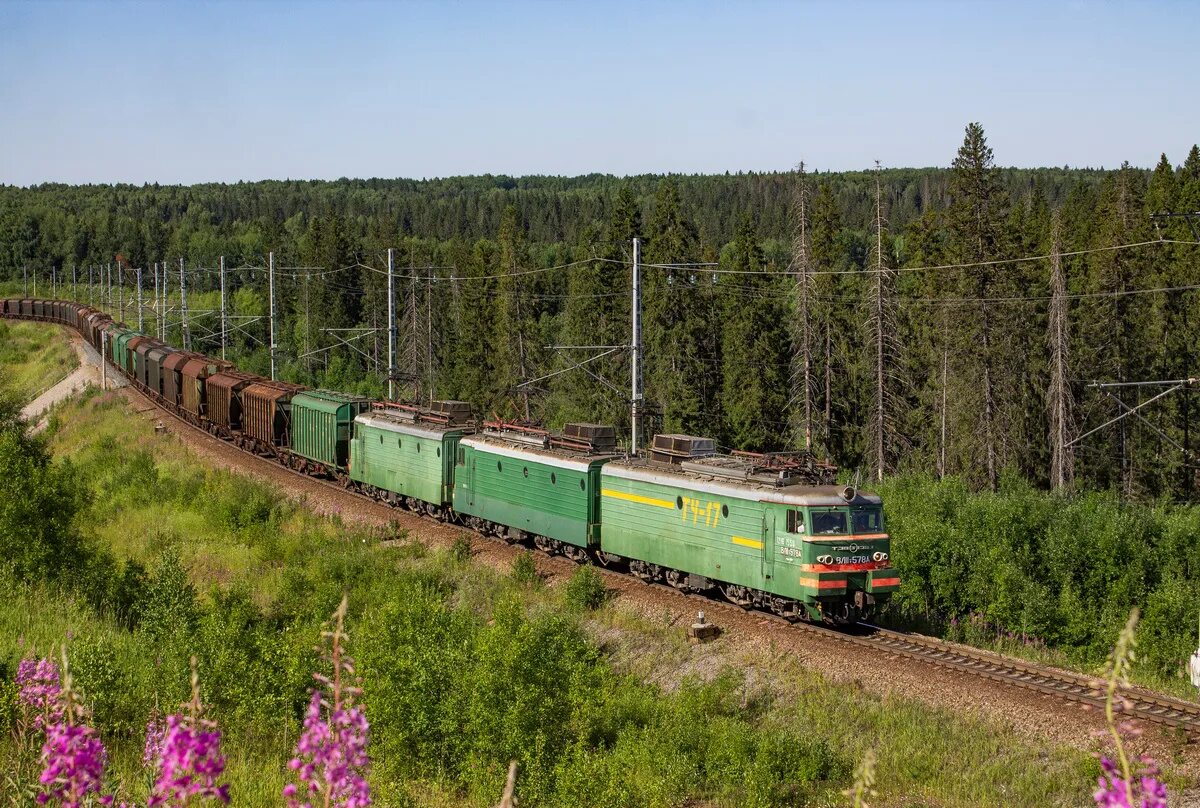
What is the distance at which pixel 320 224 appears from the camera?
338ft

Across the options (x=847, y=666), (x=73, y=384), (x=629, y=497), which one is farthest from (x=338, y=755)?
(x=73, y=384)

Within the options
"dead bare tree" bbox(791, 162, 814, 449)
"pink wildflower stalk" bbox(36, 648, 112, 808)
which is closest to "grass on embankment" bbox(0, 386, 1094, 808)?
"pink wildflower stalk" bbox(36, 648, 112, 808)

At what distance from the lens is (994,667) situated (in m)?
21.1

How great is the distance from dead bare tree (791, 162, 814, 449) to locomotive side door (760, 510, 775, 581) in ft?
70.0

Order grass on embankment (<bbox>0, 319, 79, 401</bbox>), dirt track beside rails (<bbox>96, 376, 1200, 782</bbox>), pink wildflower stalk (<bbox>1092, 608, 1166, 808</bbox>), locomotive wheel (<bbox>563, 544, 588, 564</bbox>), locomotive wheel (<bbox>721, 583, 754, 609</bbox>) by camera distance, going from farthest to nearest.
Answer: grass on embankment (<bbox>0, 319, 79, 401</bbox>) → locomotive wheel (<bbox>563, 544, 588, 564</bbox>) → locomotive wheel (<bbox>721, 583, 754, 609</bbox>) → dirt track beside rails (<bbox>96, 376, 1200, 782</bbox>) → pink wildflower stalk (<bbox>1092, 608, 1166, 808</bbox>)

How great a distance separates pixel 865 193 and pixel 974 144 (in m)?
157

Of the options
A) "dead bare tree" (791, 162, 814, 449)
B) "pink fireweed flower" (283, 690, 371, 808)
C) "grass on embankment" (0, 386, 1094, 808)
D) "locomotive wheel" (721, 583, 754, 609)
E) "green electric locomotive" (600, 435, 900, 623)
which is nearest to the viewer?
"pink fireweed flower" (283, 690, 371, 808)

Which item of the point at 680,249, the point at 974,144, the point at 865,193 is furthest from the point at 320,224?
the point at 865,193

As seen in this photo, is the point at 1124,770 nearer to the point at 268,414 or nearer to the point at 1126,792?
the point at 1126,792

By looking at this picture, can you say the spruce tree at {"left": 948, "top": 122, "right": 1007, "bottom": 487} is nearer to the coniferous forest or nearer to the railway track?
the coniferous forest

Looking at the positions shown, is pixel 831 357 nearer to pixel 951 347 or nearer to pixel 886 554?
pixel 951 347

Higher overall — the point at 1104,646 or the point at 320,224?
the point at 320,224

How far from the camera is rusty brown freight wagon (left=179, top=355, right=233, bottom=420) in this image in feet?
184

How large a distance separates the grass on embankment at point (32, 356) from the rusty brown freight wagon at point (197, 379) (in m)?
30.6
